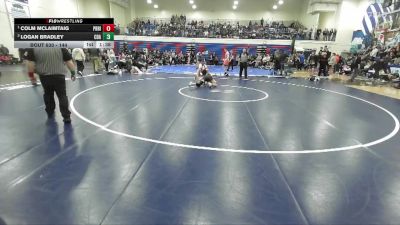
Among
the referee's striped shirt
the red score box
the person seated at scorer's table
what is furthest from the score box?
the person seated at scorer's table

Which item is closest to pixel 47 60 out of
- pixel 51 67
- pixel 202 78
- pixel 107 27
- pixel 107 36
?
pixel 51 67

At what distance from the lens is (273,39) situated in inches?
1175

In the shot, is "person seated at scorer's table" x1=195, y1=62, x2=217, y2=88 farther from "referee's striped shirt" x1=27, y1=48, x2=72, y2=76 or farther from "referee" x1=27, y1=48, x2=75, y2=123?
"referee's striped shirt" x1=27, y1=48, x2=72, y2=76

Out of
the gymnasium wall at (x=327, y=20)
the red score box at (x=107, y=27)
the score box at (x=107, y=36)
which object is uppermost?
the gymnasium wall at (x=327, y=20)

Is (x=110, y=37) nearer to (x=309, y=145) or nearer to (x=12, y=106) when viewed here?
(x=309, y=145)

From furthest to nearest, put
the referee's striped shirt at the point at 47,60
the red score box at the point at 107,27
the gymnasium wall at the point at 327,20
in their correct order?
the gymnasium wall at the point at 327,20 → the referee's striped shirt at the point at 47,60 → the red score box at the point at 107,27

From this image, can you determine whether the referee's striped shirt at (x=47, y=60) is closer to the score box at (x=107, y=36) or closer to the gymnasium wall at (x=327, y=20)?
the score box at (x=107, y=36)

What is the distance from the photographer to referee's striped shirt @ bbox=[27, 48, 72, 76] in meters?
5.79

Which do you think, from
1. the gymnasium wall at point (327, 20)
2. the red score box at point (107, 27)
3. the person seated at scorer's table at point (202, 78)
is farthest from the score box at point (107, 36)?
the gymnasium wall at point (327, 20)
